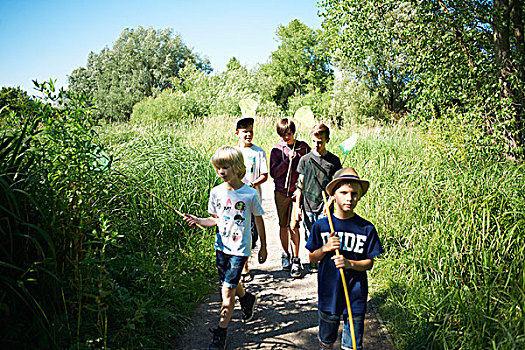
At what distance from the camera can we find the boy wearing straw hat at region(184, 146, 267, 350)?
3.12m

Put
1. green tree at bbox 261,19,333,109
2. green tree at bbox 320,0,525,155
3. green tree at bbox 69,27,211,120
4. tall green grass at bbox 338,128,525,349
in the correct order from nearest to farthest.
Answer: tall green grass at bbox 338,128,525,349 → green tree at bbox 320,0,525,155 → green tree at bbox 261,19,333,109 → green tree at bbox 69,27,211,120

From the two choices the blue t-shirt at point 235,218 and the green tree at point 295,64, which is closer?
the blue t-shirt at point 235,218

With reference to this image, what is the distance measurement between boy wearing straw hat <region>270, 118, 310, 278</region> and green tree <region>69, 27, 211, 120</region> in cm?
5216

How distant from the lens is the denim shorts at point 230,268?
3.12 metres

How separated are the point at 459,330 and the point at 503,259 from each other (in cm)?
100

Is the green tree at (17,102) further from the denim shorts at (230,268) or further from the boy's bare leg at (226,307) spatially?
the boy's bare leg at (226,307)

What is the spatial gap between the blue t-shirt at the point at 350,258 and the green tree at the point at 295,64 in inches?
1777

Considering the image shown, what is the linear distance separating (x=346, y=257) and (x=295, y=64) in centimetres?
4821

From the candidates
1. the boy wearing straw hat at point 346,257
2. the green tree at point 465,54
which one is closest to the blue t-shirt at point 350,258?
the boy wearing straw hat at point 346,257

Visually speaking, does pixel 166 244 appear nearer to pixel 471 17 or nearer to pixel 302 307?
pixel 302 307

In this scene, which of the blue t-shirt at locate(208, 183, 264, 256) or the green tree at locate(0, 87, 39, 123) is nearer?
the green tree at locate(0, 87, 39, 123)

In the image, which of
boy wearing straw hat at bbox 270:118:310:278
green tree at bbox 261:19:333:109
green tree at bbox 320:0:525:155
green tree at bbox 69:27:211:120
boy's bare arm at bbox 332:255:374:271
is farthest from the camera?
green tree at bbox 69:27:211:120

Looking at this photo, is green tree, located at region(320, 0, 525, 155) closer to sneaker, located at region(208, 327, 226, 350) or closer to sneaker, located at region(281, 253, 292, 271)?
sneaker, located at region(281, 253, 292, 271)

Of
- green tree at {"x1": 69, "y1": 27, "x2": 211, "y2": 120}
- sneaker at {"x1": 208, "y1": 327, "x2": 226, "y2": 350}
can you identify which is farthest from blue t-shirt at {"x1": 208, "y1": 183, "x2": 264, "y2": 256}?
green tree at {"x1": 69, "y1": 27, "x2": 211, "y2": 120}
